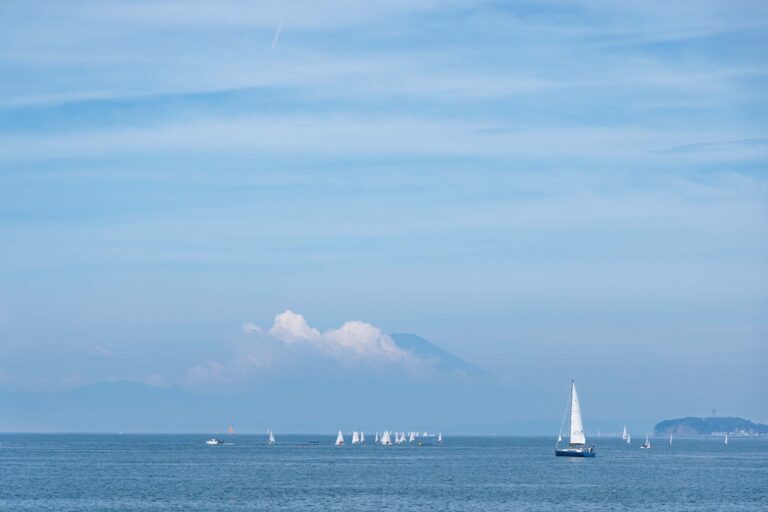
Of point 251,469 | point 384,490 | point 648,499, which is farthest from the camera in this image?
point 251,469

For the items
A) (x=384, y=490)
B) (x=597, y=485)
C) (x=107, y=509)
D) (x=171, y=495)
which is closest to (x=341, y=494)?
(x=384, y=490)

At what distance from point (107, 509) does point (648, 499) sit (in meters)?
55.4

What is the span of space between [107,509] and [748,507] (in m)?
62.2

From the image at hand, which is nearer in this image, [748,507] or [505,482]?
[748,507]

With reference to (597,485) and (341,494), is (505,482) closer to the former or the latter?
(597,485)

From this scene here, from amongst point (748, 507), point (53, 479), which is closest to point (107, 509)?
point (53, 479)

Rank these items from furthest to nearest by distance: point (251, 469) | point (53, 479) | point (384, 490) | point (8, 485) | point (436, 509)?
point (251, 469), point (53, 479), point (8, 485), point (384, 490), point (436, 509)

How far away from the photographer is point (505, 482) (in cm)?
15675

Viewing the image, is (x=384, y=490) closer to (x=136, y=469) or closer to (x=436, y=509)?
(x=436, y=509)

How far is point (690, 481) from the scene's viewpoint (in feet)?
535

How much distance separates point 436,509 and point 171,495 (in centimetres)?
3279

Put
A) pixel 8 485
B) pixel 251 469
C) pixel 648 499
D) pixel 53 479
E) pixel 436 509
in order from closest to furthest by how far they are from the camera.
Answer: pixel 436 509 < pixel 648 499 < pixel 8 485 < pixel 53 479 < pixel 251 469

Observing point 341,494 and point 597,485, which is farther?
point 597,485

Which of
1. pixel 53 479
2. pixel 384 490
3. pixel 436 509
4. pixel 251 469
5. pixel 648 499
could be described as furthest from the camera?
pixel 251 469
